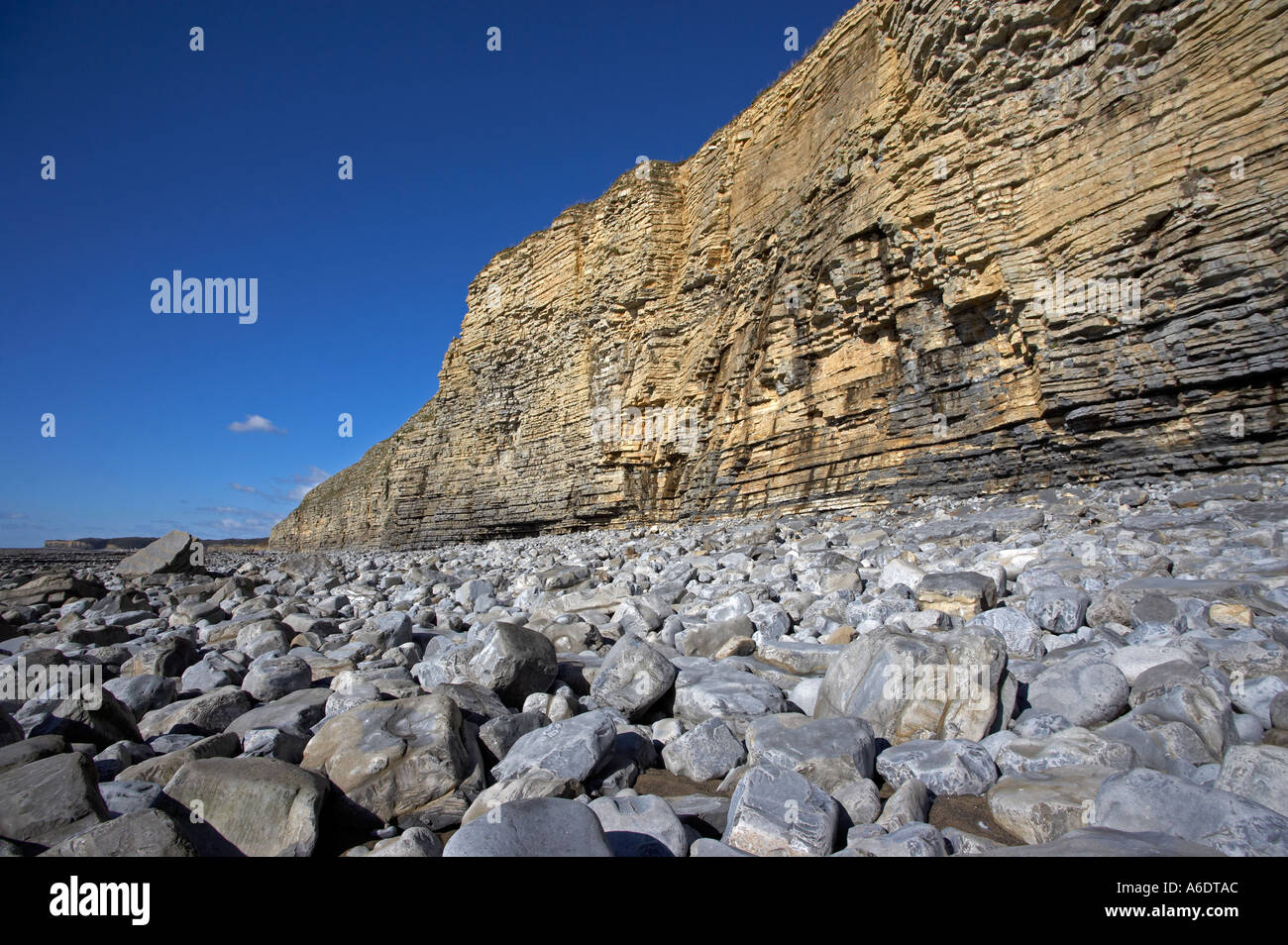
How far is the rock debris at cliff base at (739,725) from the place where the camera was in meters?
1.57

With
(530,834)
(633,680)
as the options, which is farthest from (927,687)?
(530,834)

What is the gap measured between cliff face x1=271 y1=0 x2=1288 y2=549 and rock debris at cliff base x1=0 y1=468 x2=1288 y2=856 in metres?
2.64

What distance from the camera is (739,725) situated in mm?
2439

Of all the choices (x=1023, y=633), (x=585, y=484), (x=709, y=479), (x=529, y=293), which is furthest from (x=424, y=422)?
(x=1023, y=633)

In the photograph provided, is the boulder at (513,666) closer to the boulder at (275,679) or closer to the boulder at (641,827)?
the boulder at (275,679)

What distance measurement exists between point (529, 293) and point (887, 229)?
13.8 metres

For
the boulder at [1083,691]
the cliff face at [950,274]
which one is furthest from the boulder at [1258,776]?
the cliff face at [950,274]

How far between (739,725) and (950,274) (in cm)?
844

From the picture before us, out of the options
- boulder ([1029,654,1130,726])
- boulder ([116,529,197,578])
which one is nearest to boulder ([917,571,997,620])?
boulder ([1029,654,1130,726])

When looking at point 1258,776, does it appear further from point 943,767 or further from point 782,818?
point 782,818

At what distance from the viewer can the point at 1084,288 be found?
713cm

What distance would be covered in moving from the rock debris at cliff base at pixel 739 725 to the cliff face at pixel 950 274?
2.64 meters
